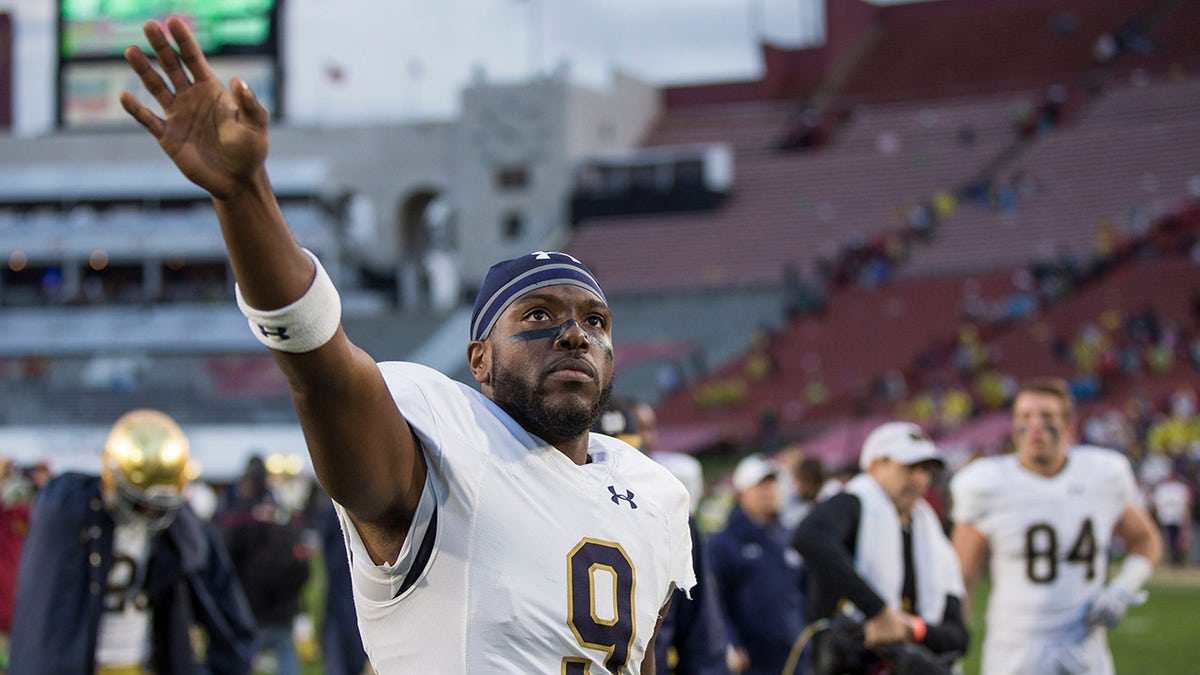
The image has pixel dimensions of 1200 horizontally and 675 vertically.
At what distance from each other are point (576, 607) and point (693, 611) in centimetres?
243

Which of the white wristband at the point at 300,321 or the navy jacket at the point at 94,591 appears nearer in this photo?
the white wristband at the point at 300,321

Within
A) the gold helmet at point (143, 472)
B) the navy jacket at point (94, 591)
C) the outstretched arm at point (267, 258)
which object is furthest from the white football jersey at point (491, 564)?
the gold helmet at point (143, 472)

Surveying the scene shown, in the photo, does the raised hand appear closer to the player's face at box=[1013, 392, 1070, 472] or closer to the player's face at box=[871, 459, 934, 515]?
the player's face at box=[871, 459, 934, 515]

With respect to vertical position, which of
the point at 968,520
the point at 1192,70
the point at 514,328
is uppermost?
the point at 1192,70

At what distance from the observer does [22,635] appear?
18.6 ft

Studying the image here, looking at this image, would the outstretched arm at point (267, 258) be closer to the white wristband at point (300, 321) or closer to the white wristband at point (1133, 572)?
the white wristband at point (300, 321)

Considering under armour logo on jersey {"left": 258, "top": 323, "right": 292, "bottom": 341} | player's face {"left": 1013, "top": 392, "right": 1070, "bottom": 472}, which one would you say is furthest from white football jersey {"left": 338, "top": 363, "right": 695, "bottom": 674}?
player's face {"left": 1013, "top": 392, "right": 1070, "bottom": 472}

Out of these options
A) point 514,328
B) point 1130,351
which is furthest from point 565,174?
point 514,328

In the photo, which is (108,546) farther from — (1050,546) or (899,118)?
(899,118)

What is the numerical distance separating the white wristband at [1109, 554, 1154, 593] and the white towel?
1.02 meters

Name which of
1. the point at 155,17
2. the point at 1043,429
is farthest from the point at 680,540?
the point at 155,17

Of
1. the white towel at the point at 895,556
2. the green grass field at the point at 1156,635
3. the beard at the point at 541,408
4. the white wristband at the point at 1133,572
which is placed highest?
the beard at the point at 541,408

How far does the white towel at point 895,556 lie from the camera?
568 centimetres

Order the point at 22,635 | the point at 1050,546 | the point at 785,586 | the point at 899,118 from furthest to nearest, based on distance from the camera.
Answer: the point at 899,118 → the point at 785,586 → the point at 1050,546 → the point at 22,635
